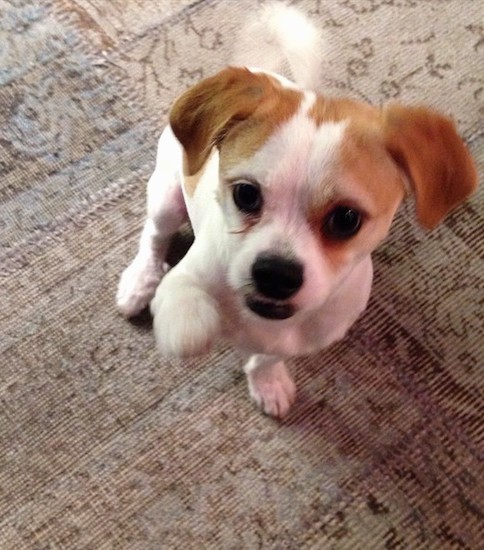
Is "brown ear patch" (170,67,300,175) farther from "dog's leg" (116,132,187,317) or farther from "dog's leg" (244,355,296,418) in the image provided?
"dog's leg" (244,355,296,418)

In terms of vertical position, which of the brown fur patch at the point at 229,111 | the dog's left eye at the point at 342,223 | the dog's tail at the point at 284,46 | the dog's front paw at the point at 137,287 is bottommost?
the dog's front paw at the point at 137,287

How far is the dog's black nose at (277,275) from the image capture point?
896mm

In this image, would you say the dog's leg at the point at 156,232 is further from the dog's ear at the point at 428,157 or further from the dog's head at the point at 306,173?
the dog's ear at the point at 428,157

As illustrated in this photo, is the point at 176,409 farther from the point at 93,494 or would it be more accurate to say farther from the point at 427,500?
the point at 427,500

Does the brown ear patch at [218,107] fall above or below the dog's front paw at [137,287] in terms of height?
above

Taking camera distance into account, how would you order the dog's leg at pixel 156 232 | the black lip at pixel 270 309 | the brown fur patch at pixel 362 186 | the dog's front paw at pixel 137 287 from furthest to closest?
the dog's front paw at pixel 137 287 → the dog's leg at pixel 156 232 → the black lip at pixel 270 309 → the brown fur patch at pixel 362 186

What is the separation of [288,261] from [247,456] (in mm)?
576

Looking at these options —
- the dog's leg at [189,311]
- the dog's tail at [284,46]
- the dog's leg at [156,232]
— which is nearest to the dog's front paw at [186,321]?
the dog's leg at [189,311]

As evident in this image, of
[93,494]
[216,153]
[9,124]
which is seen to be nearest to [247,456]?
[93,494]

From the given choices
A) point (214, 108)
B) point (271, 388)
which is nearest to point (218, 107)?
point (214, 108)

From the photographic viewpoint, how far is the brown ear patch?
0.93m

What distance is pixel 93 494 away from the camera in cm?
132

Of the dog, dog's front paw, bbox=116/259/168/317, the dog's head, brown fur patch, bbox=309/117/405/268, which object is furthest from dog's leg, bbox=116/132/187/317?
brown fur patch, bbox=309/117/405/268

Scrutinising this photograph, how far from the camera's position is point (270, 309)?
0.99 m
